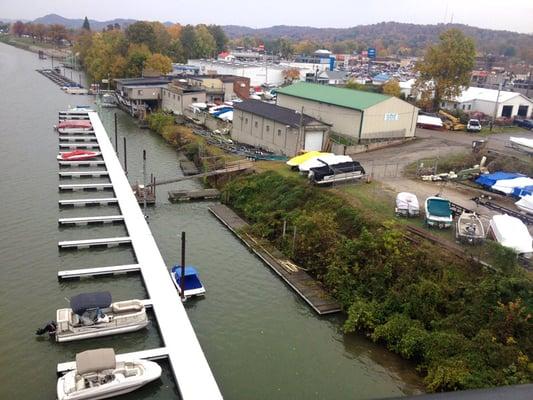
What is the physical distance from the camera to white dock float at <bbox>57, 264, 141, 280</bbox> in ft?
58.7

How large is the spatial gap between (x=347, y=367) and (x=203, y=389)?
4443 millimetres

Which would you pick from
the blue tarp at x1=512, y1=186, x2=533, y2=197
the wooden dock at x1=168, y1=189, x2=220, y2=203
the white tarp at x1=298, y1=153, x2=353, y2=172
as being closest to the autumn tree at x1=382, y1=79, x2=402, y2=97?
the white tarp at x1=298, y1=153, x2=353, y2=172

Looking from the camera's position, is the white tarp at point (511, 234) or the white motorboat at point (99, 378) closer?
the white motorboat at point (99, 378)

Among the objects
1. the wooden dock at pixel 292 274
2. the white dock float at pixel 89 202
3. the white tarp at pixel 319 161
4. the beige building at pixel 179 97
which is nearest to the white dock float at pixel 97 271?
the wooden dock at pixel 292 274

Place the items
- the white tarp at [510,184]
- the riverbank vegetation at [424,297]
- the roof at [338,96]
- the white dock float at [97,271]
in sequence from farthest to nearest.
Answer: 1. the roof at [338,96]
2. the white tarp at [510,184]
3. the white dock float at [97,271]
4. the riverbank vegetation at [424,297]

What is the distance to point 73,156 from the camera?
107ft

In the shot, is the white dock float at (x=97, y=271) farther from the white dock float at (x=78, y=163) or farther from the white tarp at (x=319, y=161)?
the white dock float at (x=78, y=163)

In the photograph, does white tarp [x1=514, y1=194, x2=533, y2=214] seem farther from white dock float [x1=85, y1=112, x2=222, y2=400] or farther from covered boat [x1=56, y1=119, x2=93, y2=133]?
covered boat [x1=56, y1=119, x2=93, y2=133]

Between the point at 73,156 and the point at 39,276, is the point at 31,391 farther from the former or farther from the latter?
the point at 73,156

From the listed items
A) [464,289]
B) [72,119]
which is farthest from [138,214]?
[72,119]

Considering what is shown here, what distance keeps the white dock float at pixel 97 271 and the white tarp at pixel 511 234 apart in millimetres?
13515

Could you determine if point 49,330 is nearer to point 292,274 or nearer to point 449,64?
point 292,274

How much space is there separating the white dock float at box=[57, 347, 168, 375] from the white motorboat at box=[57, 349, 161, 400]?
1.51 ft

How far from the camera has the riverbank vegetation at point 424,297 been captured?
42.0ft
